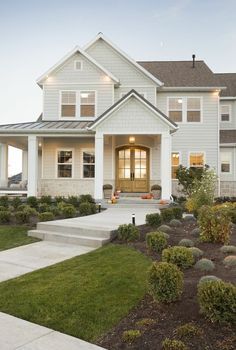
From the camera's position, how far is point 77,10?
1775 centimetres

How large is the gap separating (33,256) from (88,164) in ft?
39.0

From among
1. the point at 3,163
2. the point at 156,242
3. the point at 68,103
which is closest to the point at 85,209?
the point at 156,242

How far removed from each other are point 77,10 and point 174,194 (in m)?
11.0

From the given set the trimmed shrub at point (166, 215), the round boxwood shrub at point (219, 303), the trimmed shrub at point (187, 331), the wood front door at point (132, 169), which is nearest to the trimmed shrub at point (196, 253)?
the round boxwood shrub at point (219, 303)

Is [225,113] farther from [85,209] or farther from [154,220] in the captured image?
[154,220]

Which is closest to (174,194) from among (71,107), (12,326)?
(71,107)

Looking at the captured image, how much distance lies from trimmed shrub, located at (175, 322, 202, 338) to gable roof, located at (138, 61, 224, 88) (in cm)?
1792

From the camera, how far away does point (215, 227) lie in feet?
24.1

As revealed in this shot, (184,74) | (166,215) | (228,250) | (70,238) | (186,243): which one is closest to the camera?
(228,250)

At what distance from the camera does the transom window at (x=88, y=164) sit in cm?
1914

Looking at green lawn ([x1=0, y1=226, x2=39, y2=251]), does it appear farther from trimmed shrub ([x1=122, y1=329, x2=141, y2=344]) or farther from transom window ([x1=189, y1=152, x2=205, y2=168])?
transom window ([x1=189, y1=152, x2=205, y2=168])

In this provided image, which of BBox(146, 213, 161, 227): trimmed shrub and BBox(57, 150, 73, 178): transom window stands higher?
BBox(57, 150, 73, 178): transom window

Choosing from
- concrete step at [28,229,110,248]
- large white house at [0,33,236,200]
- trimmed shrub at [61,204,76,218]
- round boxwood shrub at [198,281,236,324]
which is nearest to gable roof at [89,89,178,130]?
large white house at [0,33,236,200]

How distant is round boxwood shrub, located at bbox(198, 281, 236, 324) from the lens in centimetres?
372
